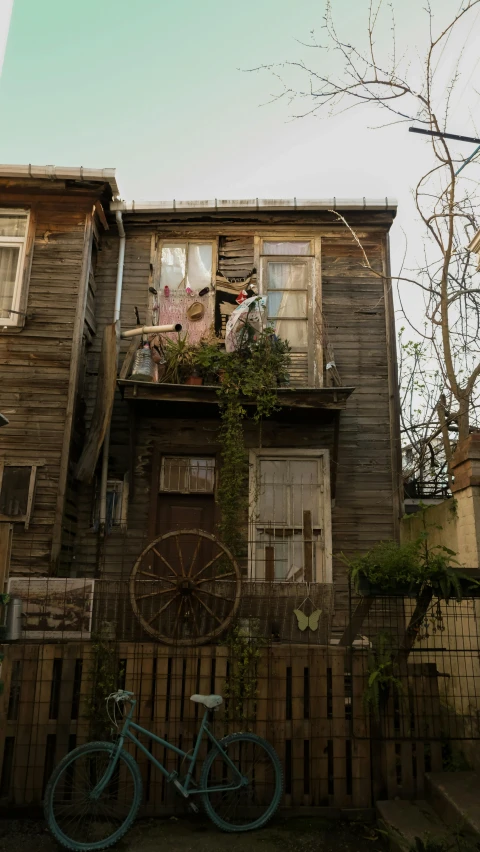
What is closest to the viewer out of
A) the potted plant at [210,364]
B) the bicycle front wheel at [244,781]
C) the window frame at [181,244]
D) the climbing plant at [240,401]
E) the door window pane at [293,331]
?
the bicycle front wheel at [244,781]

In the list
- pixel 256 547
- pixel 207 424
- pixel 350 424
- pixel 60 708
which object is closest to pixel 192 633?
pixel 60 708

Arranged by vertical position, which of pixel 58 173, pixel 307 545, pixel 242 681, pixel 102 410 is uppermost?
pixel 58 173

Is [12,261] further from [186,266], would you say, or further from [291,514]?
[291,514]

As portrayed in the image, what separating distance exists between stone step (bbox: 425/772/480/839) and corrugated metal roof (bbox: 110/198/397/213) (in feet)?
26.8

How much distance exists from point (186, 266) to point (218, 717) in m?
7.32

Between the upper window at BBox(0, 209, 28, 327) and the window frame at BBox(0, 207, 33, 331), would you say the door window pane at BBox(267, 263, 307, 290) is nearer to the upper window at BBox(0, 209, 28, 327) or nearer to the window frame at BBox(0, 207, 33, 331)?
the window frame at BBox(0, 207, 33, 331)

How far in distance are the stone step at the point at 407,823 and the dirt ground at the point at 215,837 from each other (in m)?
0.15

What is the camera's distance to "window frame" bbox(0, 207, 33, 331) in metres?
9.59

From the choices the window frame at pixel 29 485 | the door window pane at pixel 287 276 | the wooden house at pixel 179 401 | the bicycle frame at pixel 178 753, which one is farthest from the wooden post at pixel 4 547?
the door window pane at pixel 287 276

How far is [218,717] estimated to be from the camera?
5586 millimetres

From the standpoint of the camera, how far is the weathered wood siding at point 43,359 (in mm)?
8781

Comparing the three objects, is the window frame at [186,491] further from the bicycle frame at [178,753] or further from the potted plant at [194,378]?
the bicycle frame at [178,753]

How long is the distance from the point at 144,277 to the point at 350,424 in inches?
161

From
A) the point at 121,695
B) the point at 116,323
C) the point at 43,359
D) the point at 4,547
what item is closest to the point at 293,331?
the point at 116,323
